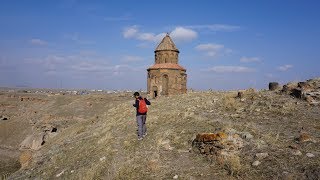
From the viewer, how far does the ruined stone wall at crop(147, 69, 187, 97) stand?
1146 inches

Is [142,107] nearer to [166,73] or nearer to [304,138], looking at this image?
[304,138]

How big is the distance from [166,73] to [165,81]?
0.90m

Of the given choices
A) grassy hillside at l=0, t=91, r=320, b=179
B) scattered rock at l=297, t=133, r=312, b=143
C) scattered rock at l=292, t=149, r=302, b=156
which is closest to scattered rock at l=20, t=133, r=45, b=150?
grassy hillside at l=0, t=91, r=320, b=179

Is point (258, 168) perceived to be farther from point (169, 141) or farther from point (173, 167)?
point (169, 141)

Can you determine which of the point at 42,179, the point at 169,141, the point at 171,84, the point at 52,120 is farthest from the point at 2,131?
the point at 169,141

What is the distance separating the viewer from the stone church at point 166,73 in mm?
29141

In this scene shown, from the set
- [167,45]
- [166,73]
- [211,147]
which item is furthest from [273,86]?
[167,45]

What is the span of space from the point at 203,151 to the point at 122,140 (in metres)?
3.73

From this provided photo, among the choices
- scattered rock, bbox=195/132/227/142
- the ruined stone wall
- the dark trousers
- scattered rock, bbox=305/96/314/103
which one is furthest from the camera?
the ruined stone wall

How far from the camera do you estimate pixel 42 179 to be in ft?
32.6

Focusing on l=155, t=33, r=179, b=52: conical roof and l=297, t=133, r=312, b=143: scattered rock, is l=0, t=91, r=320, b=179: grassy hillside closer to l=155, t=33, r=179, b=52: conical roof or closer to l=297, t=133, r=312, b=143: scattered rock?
l=297, t=133, r=312, b=143: scattered rock

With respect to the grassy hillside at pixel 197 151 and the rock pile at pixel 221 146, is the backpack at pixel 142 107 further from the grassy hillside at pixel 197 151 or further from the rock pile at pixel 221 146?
the rock pile at pixel 221 146

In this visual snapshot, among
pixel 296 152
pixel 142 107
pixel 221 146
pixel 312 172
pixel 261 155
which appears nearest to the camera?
pixel 312 172

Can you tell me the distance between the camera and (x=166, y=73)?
2906cm
